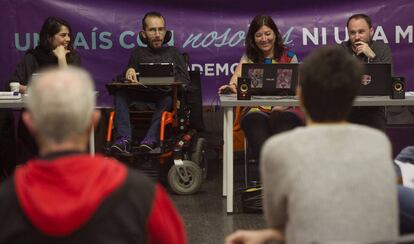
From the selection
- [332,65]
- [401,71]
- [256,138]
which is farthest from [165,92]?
[332,65]

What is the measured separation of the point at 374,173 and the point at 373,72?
250cm

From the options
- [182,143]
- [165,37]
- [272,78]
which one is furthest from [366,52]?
[165,37]

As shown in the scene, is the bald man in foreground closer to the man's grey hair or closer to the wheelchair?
the man's grey hair

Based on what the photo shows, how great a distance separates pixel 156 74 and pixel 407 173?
2.57 meters

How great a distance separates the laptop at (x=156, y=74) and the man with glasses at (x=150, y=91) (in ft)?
0.44

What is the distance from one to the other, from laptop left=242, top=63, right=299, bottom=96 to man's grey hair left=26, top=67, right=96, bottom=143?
2.65 m

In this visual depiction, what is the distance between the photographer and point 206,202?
4.37m

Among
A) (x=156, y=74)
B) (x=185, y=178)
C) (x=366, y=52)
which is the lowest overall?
(x=185, y=178)

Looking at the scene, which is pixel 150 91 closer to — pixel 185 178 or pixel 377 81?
pixel 185 178

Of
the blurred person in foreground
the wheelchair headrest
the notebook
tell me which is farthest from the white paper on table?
the wheelchair headrest

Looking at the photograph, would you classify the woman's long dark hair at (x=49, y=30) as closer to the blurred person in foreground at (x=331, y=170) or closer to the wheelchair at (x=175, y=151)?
the wheelchair at (x=175, y=151)

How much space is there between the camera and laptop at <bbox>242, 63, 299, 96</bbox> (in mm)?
4051

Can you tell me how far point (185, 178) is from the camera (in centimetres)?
458

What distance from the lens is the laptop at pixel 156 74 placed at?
4.58m
